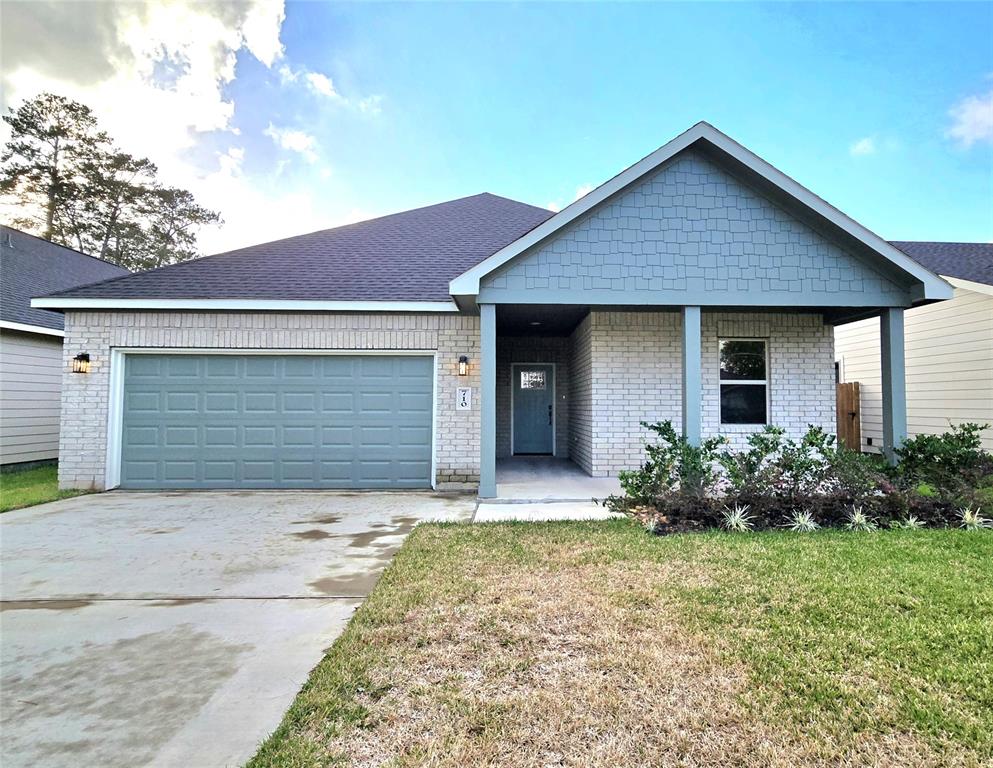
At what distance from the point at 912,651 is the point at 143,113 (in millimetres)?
18613

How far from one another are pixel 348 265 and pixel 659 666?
27.7ft

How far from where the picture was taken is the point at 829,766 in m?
1.94

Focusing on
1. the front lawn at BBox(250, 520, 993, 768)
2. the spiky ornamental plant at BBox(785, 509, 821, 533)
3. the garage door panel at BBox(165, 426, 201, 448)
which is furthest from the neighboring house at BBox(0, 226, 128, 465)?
the spiky ornamental plant at BBox(785, 509, 821, 533)

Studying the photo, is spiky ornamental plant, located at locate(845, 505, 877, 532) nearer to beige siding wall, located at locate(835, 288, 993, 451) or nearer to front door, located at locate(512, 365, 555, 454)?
beige siding wall, located at locate(835, 288, 993, 451)

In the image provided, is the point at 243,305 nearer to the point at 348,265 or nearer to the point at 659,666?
the point at 348,265

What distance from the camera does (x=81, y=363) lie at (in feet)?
26.9

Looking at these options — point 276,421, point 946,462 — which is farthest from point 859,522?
point 276,421

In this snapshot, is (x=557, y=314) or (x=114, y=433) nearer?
(x=114, y=433)

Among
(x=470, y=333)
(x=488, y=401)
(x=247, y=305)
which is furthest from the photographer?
(x=470, y=333)

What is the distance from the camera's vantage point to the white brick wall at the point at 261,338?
8.34m

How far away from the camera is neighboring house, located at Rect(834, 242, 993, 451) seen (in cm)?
996

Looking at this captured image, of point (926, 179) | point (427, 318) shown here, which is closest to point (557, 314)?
point (427, 318)

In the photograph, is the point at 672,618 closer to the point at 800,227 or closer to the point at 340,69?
the point at 800,227

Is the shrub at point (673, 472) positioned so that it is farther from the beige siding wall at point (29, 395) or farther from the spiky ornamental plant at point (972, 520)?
the beige siding wall at point (29, 395)
